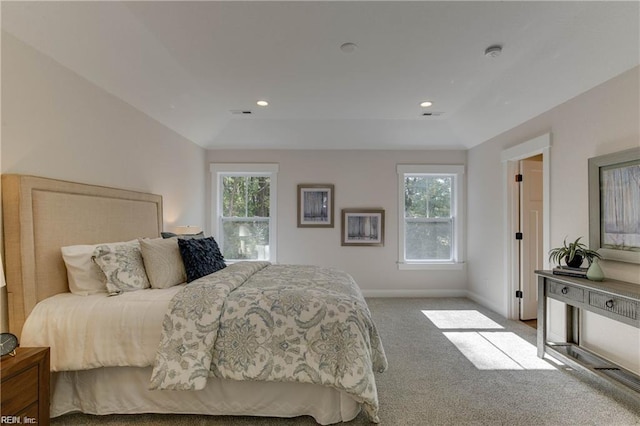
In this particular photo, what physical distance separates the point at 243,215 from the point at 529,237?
4055 mm

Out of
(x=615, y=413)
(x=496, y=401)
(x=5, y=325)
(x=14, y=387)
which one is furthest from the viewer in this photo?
(x=496, y=401)

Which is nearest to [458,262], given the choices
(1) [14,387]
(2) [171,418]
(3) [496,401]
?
(3) [496,401]

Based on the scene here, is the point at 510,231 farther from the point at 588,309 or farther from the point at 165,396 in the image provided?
the point at 165,396

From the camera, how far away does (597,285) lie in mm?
2123

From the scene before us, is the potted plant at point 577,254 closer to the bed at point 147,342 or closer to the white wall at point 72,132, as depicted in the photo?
the bed at point 147,342

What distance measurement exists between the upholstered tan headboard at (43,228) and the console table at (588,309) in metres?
3.76

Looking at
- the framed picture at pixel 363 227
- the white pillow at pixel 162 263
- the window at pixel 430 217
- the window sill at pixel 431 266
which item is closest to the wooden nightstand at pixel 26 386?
the white pillow at pixel 162 263

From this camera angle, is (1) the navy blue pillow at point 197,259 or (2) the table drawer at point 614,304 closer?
(2) the table drawer at point 614,304

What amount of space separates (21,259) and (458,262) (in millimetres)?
5032

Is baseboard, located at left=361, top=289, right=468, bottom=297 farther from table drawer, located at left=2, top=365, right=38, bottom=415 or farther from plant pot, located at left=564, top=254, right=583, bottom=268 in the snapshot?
table drawer, located at left=2, top=365, right=38, bottom=415

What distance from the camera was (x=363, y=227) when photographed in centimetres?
474

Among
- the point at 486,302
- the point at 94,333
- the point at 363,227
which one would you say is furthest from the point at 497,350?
the point at 94,333

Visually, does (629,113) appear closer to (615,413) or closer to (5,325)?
(615,413)

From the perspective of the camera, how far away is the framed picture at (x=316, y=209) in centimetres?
474
